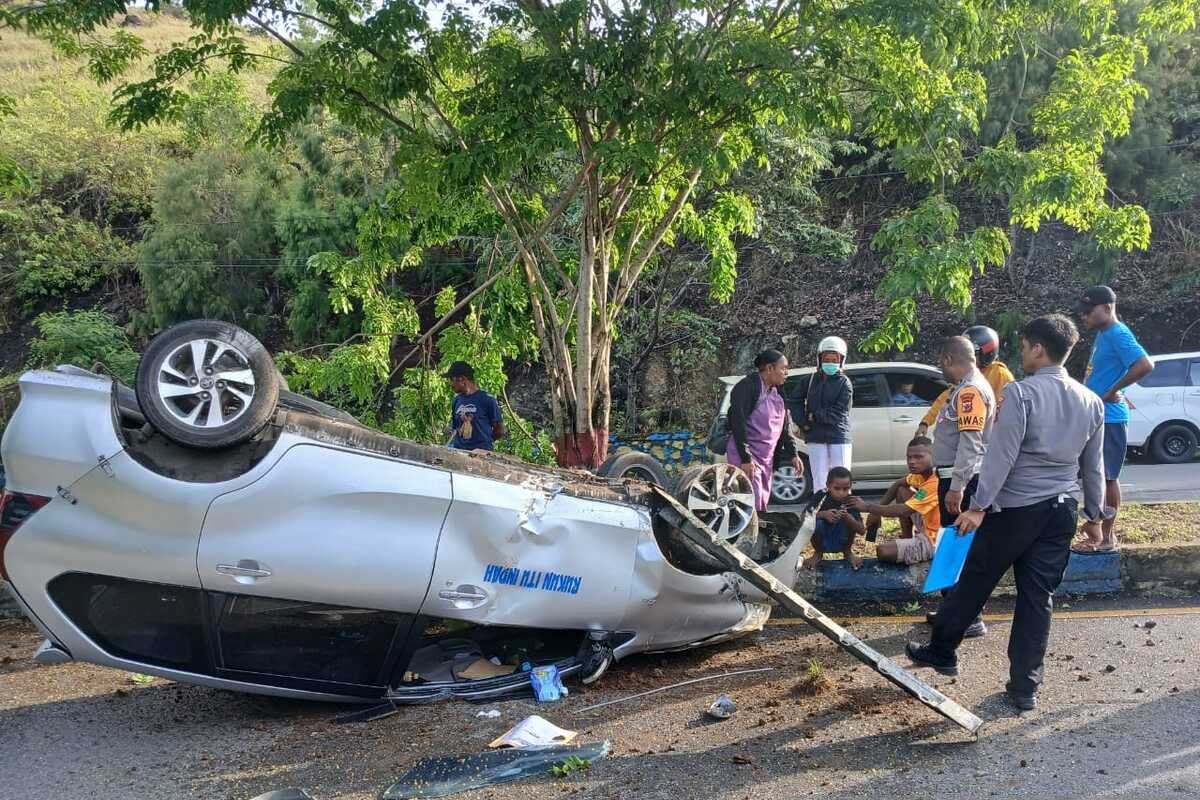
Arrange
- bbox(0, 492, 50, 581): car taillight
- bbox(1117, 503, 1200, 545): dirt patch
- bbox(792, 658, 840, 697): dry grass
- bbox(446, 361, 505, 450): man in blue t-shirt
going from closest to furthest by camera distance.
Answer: bbox(0, 492, 50, 581): car taillight, bbox(792, 658, 840, 697): dry grass, bbox(1117, 503, 1200, 545): dirt patch, bbox(446, 361, 505, 450): man in blue t-shirt

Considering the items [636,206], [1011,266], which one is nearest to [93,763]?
[636,206]

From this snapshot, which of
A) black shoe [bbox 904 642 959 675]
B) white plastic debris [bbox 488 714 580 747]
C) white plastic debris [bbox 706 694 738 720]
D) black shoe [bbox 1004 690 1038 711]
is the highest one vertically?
black shoe [bbox 904 642 959 675]

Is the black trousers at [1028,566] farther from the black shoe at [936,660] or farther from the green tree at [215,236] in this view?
the green tree at [215,236]

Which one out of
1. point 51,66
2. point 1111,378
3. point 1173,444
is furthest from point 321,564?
point 51,66

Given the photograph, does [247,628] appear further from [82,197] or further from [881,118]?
[82,197]

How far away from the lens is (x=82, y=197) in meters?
21.5

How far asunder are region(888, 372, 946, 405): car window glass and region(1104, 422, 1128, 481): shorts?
4.30m

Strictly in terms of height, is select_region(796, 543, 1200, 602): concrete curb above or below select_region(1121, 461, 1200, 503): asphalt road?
below

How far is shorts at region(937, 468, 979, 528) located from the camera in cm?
524

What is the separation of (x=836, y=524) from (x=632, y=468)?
4.82ft

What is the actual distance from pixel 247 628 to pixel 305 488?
27.2 inches

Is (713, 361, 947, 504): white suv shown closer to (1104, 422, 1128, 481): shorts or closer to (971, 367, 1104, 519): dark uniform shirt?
(1104, 422, 1128, 481): shorts

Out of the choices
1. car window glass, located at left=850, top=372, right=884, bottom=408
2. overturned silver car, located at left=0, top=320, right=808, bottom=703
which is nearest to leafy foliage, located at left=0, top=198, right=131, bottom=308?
car window glass, located at left=850, top=372, right=884, bottom=408

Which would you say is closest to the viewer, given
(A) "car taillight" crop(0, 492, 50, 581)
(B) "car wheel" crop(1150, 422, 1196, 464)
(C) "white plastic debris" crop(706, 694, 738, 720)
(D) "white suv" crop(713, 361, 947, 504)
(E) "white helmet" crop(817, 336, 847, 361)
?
(A) "car taillight" crop(0, 492, 50, 581)
